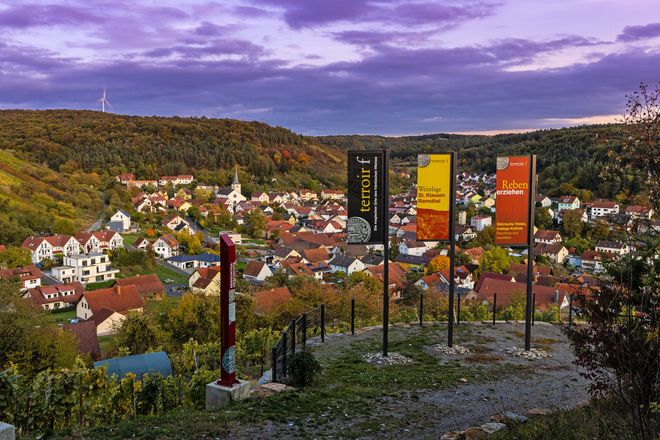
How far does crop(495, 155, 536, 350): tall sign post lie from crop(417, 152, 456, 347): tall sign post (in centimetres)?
107

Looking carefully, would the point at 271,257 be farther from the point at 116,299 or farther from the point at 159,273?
the point at 116,299

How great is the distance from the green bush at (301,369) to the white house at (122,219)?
7190 centimetres

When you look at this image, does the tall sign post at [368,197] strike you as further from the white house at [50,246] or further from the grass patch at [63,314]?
the white house at [50,246]

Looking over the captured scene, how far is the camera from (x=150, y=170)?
400 feet

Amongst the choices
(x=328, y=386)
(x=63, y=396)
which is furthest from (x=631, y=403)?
(x=63, y=396)

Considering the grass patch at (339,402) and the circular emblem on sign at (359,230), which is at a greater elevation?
the circular emblem on sign at (359,230)

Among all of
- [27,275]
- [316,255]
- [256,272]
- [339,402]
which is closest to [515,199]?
[339,402]

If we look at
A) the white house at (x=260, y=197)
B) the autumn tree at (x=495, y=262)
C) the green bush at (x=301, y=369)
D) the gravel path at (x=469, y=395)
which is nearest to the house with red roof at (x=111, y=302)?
the gravel path at (x=469, y=395)

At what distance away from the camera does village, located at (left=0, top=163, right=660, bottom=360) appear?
117ft

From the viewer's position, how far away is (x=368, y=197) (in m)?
10.3

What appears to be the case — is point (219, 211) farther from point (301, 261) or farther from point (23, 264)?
point (23, 264)

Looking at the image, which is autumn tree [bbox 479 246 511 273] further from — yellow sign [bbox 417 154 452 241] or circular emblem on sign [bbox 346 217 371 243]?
circular emblem on sign [bbox 346 217 371 243]

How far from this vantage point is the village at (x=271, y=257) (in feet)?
117

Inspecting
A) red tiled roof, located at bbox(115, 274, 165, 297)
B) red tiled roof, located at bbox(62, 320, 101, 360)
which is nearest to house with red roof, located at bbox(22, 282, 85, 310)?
red tiled roof, located at bbox(115, 274, 165, 297)
